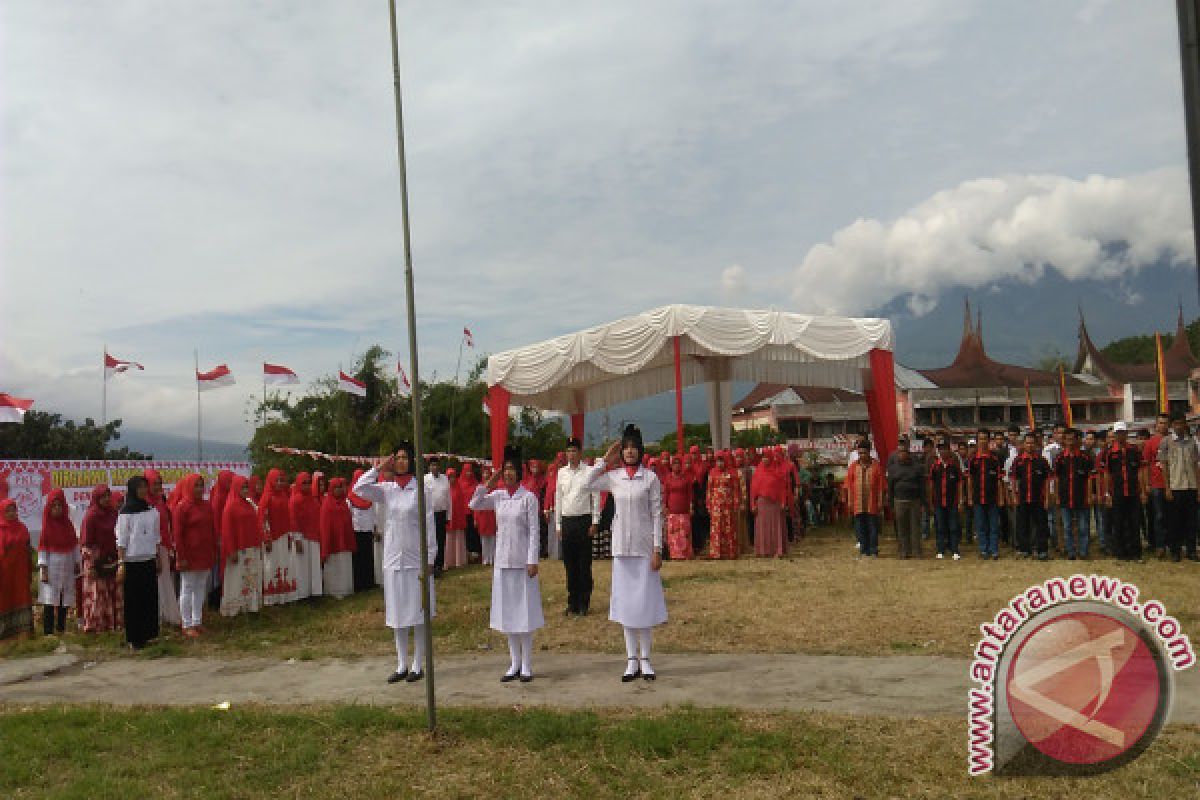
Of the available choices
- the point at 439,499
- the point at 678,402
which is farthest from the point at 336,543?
the point at 678,402

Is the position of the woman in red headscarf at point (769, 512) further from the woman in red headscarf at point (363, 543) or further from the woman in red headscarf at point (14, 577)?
the woman in red headscarf at point (14, 577)

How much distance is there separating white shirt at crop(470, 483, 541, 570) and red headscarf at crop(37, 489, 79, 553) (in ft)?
18.3

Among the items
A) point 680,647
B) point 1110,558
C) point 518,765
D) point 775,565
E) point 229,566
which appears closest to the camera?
point 518,765

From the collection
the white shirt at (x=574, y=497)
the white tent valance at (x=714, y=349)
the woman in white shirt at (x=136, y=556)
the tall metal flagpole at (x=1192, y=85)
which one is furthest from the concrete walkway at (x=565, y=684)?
the white tent valance at (x=714, y=349)

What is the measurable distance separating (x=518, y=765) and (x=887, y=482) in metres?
9.88

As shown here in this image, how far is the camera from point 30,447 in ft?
98.7

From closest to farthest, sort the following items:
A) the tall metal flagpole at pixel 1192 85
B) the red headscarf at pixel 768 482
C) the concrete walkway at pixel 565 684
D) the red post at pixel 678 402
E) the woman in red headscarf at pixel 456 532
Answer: the tall metal flagpole at pixel 1192 85, the concrete walkway at pixel 565 684, the red headscarf at pixel 768 482, the woman in red headscarf at pixel 456 532, the red post at pixel 678 402

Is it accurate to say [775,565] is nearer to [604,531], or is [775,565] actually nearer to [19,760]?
[604,531]

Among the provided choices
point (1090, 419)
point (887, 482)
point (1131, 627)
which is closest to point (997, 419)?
point (1090, 419)

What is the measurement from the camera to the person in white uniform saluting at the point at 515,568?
6.80 metres

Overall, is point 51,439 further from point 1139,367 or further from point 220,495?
point 1139,367

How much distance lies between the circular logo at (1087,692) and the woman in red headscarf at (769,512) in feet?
30.6

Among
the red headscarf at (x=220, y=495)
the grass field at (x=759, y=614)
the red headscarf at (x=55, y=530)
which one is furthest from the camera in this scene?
the red headscarf at (x=220, y=495)

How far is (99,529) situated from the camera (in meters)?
9.59
